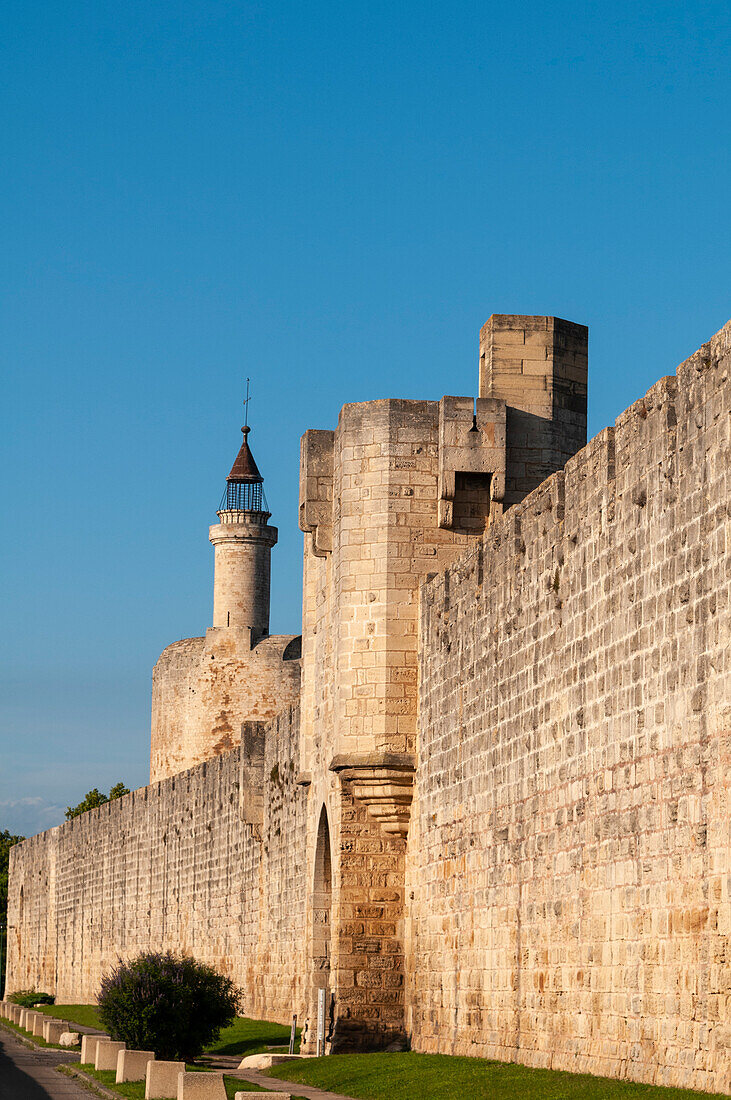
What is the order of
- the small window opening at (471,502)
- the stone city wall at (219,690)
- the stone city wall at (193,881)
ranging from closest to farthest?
the small window opening at (471,502), the stone city wall at (193,881), the stone city wall at (219,690)

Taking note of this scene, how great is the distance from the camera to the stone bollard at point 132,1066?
52.1ft

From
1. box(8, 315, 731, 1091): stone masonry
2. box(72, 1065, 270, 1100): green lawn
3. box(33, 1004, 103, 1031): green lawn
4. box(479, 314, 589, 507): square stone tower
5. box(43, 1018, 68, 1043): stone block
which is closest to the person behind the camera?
box(8, 315, 731, 1091): stone masonry

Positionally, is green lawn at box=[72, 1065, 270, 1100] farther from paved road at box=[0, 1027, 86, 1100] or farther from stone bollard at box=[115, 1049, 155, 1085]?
paved road at box=[0, 1027, 86, 1100]

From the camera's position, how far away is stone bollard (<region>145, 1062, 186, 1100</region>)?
13938mm

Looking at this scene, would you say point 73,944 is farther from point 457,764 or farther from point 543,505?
point 543,505

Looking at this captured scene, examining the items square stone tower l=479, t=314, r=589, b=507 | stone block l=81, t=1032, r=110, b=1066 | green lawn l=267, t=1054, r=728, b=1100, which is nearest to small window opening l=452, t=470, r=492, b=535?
square stone tower l=479, t=314, r=589, b=507

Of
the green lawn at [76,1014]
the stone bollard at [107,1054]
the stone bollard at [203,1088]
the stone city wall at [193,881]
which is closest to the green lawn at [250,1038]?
the stone city wall at [193,881]

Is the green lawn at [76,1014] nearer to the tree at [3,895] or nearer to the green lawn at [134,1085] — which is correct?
the green lawn at [134,1085]

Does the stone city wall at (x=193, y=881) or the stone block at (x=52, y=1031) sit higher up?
the stone city wall at (x=193, y=881)

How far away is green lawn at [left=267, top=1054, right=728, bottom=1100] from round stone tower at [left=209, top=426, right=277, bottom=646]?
28.4 m

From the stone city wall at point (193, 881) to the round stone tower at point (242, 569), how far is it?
21.1 ft

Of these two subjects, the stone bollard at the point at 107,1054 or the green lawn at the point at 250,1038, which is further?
the green lawn at the point at 250,1038

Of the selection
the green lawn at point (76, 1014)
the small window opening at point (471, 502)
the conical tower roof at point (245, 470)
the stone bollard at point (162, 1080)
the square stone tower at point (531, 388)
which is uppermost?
the conical tower roof at point (245, 470)

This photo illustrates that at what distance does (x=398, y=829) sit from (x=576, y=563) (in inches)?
249
